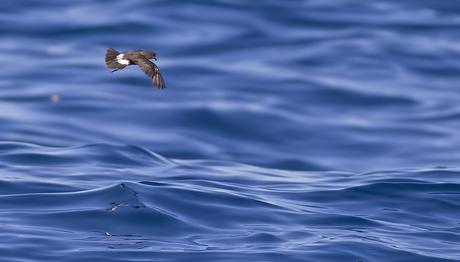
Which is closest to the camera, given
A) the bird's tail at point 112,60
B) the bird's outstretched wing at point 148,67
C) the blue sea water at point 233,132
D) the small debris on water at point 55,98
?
the bird's outstretched wing at point 148,67

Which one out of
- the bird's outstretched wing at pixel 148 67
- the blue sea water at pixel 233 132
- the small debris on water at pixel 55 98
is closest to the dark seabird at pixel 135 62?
the bird's outstretched wing at pixel 148 67

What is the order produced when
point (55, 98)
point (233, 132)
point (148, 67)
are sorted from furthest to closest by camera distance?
1. point (55, 98)
2. point (233, 132)
3. point (148, 67)

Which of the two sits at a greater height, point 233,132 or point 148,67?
point 233,132

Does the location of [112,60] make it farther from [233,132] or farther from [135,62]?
[233,132]

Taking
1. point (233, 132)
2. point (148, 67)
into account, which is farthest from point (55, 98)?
point (148, 67)

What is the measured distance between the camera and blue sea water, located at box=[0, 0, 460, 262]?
42.7 ft

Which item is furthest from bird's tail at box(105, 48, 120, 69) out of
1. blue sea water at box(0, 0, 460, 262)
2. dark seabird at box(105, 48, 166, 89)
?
Answer: blue sea water at box(0, 0, 460, 262)

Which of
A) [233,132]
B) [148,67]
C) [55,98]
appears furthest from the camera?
[55,98]

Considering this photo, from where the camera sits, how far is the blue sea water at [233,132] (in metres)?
13.0

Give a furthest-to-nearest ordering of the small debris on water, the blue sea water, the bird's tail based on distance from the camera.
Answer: the small debris on water
the blue sea water
the bird's tail

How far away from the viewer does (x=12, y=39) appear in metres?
26.5

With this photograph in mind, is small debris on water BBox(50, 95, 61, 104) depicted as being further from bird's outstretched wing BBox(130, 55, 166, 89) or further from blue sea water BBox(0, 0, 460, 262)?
bird's outstretched wing BBox(130, 55, 166, 89)

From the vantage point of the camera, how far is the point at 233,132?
20578 millimetres

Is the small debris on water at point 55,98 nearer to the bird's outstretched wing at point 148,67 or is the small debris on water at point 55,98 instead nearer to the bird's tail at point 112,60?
the bird's tail at point 112,60
